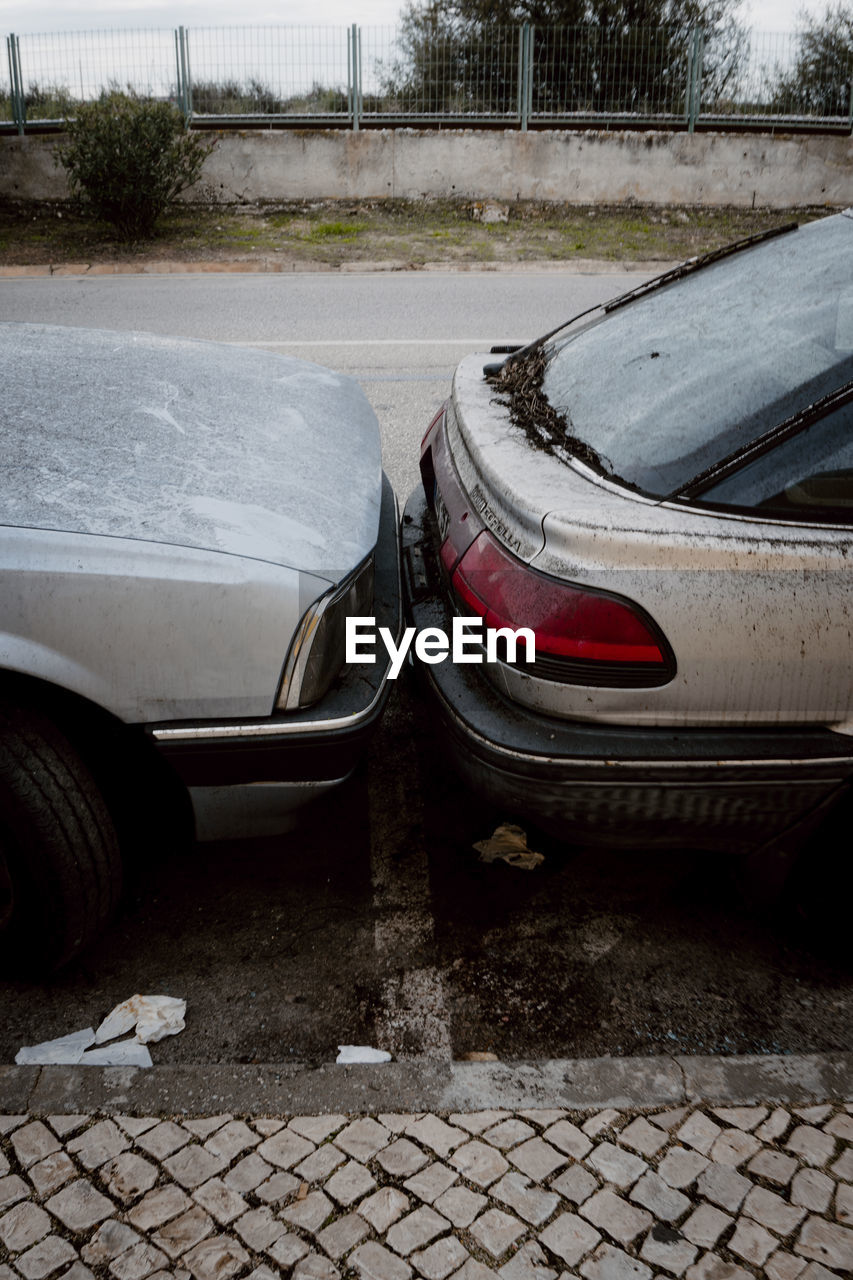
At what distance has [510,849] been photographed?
9.59ft

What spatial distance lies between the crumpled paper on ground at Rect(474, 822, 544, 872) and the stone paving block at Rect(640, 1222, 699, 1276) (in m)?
1.11

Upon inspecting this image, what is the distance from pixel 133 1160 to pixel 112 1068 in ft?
0.84

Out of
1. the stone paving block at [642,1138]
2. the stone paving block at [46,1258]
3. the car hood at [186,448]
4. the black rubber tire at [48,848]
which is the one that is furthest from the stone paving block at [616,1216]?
the car hood at [186,448]

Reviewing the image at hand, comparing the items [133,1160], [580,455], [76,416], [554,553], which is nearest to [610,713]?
[554,553]

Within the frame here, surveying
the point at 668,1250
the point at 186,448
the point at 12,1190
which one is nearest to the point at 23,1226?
the point at 12,1190

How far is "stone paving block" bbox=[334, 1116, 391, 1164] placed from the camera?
2.03 m

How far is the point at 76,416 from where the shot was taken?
2.64 metres

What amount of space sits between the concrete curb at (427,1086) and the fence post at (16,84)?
1757cm

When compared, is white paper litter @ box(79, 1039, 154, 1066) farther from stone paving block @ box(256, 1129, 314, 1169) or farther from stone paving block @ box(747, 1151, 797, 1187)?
stone paving block @ box(747, 1151, 797, 1187)

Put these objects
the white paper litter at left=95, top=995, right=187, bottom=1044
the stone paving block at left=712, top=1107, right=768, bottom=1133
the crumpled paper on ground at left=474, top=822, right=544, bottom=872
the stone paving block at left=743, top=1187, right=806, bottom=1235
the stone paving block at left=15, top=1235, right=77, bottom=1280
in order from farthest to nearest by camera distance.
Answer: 1. the crumpled paper on ground at left=474, top=822, right=544, bottom=872
2. the white paper litter at left=95, top=995, right=187, bottom=1044
3. the stone paving block at left=712, top=1107, right=768, bottom=1133
4. the stone paving block at left=743, top=1187, right=806, bottom=1235
5. the stone paving block at left=15, top=1235, right=77, bottom=1280

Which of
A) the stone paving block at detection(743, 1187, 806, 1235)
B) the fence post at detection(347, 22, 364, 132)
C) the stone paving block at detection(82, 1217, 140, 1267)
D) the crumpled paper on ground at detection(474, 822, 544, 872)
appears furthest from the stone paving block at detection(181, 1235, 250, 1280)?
the fence post at detection(347, 22, 364, 132)

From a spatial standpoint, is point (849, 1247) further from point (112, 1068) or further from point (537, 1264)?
point (112, 1068)

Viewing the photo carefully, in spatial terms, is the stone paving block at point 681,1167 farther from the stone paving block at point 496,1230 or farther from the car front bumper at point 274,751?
the car front bumper at point 274,751

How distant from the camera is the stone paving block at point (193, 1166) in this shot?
1965 millimetres
